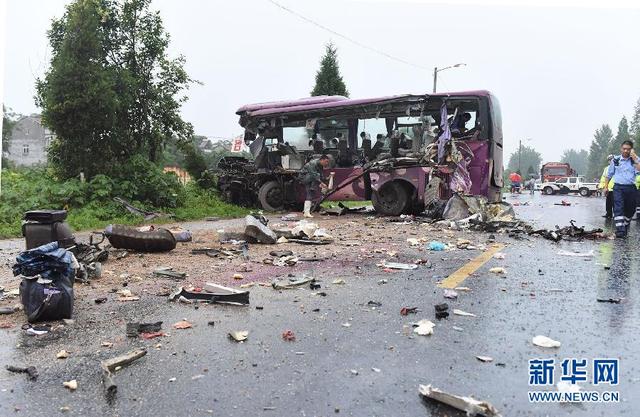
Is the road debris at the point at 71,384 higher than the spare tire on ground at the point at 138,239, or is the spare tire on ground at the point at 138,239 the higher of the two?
the spare tire on ground at the point at 138,239

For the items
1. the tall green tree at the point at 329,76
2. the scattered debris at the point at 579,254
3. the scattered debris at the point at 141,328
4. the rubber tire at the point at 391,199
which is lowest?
the scattered debris at the point at 141,328

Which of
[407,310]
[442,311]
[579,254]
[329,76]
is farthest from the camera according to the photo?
[329,76]

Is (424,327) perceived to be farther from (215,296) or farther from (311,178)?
(311,178)

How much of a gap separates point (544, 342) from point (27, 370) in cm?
301

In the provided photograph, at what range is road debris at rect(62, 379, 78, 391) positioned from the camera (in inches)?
106

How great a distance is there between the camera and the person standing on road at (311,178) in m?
13.6

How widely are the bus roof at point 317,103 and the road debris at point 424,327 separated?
1032 centimetres

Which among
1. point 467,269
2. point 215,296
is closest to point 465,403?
point 215,296

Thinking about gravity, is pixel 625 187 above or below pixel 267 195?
above

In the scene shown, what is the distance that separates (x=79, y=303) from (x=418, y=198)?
31.9ft

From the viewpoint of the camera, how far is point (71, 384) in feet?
8.91

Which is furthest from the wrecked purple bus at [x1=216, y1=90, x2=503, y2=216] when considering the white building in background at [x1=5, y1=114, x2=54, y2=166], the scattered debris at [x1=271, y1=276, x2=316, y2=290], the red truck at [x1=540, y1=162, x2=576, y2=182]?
the white building in background at [x1=5, y1=114, x2=54, y2=166]

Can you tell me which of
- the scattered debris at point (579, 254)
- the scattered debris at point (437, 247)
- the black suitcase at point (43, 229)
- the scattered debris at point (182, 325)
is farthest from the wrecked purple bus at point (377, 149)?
the scattered debris at point (182, 325)

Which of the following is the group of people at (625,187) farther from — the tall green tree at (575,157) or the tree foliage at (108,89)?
the tall green tree at (575,157)
